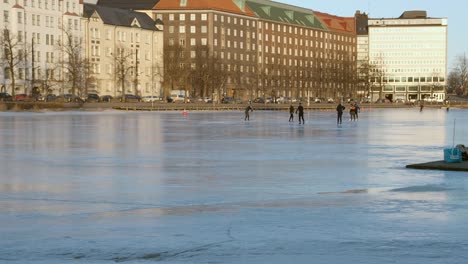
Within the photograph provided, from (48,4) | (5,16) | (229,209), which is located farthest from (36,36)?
(229,209)

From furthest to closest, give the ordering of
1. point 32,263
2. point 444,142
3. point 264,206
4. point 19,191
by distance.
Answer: point 444,142, point 19,191, point 264,206, point 32,263

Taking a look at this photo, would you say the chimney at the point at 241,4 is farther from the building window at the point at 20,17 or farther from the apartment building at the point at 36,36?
the building window at the point at 20,17

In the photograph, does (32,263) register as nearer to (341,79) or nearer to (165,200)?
(165,200)

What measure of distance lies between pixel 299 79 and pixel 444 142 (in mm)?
160472

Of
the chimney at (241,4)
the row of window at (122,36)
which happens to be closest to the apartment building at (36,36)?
the row of window at (122,36)

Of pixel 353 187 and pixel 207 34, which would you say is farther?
pixel 207 34

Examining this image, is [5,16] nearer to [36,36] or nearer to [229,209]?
[36,36]

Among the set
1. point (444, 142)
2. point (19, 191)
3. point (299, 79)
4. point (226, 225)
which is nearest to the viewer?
point (226, 225)

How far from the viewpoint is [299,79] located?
196 m

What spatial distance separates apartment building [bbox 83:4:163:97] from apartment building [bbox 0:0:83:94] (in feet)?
17.5

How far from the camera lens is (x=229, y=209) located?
49.1 feet

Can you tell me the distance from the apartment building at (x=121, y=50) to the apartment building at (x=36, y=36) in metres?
5.34

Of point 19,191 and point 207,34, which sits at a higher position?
point 207,34

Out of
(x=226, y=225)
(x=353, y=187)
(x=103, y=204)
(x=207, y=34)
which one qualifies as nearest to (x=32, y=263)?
(x=226, y=225)
